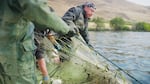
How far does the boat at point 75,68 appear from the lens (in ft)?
25.4

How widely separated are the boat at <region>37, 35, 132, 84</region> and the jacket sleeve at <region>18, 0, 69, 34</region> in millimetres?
3676

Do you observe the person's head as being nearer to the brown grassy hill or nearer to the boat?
the boat

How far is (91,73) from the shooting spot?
8070mm

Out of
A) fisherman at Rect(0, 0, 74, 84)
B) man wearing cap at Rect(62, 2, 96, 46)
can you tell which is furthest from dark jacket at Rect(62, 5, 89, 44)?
fisherman at Rect(0, 0, 74, 84)

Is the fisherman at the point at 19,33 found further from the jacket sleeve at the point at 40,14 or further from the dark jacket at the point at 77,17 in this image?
the dark jacket at the point at 77,17

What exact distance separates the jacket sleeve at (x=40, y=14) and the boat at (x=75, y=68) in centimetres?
368

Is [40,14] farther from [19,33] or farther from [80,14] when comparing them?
[80,14]

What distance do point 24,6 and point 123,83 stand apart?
5.48 m

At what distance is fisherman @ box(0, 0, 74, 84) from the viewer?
11.6 ft

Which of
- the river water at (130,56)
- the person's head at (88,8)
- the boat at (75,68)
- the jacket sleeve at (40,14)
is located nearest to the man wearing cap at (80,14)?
the person's head at (88,8)

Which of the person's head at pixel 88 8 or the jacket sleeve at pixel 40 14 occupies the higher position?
the jacket sleeve at pixel 40 14

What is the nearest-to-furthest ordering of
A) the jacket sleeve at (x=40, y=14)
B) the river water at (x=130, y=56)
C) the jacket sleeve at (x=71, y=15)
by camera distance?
the jacket sleeve at (x=40, y=14)
the jacket sleeve at (x=71, y=15)
the river water at (x=130, y=56)

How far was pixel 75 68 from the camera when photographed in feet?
26.4

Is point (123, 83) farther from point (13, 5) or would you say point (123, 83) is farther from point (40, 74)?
point (13, 5)
